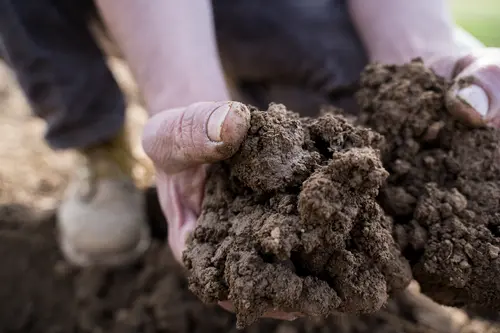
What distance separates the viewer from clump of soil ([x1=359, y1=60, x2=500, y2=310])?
0.79 metres

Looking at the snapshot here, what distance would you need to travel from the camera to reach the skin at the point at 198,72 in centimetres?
79

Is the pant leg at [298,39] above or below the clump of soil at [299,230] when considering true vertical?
below

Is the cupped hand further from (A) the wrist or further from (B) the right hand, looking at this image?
(A) the wrist

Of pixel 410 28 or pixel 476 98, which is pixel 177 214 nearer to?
pixel 476 98

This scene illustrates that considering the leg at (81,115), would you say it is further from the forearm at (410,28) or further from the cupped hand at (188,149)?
the forearm at (410,28)

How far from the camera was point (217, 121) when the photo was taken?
0.74 metres

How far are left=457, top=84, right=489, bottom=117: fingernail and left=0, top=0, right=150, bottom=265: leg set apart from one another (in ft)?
3.30

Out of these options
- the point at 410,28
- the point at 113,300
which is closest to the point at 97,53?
the point at 113,300

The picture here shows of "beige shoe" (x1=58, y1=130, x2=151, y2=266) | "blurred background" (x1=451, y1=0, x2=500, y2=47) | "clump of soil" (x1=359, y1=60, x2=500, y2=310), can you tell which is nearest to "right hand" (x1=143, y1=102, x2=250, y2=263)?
"clump of soil" (x1=359, y1=60, x2=500, y2=310)

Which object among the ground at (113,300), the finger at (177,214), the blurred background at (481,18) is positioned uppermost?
the finger at (177,214)

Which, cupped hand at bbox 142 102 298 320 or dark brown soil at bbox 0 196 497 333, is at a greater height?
cupped hand at bbox 142 102 298 320

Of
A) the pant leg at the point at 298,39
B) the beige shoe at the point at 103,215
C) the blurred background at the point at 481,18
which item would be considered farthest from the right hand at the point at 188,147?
the blurred background at the point at 481,18

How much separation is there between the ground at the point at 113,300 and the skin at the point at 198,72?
39cm

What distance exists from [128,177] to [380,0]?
2.95 feet
